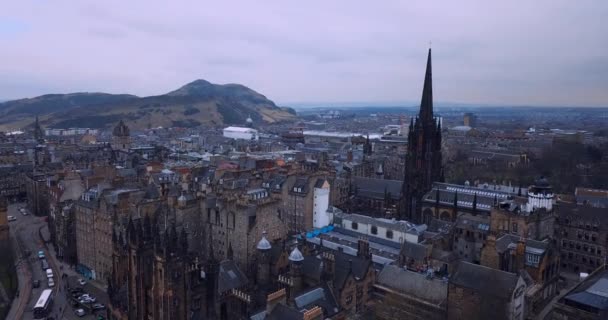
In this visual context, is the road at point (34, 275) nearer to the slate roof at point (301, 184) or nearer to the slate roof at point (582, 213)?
the slate roof at point (301, 184)

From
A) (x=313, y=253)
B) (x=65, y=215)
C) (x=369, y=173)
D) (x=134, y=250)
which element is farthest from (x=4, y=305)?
(x=369, y=173)

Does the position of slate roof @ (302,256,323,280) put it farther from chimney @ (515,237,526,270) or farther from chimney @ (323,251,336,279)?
chimney @ (515,237,526,270)

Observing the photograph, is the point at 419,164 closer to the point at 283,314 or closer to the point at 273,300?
the point at 273,300

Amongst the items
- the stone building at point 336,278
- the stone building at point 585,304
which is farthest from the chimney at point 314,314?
the stone building at point 585,304

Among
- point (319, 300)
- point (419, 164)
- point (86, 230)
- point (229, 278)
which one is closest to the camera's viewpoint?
point (319, 300)

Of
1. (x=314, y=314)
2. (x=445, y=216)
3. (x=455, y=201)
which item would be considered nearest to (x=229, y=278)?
(x=314, y=314)

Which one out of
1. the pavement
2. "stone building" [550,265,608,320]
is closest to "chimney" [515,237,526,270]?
the pavement

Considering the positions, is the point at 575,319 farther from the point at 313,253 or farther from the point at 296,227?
the point at 296,227
